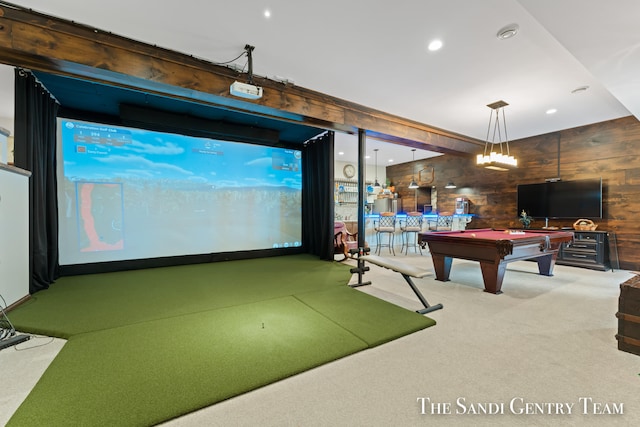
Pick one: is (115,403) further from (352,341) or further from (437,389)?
(437,389)

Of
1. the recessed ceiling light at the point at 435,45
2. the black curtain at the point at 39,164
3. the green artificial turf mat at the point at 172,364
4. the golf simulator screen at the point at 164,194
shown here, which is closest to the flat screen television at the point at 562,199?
the recessed ceiling light at the point at 435,45

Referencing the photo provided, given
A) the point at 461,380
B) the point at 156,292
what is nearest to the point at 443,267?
the point at 461,380

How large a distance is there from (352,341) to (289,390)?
0.74 m

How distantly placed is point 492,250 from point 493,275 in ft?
1.10

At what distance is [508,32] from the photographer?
2848 mm

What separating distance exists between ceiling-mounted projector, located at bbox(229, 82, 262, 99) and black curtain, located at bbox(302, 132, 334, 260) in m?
2.79

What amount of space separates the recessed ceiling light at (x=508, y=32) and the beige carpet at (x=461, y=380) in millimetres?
3005

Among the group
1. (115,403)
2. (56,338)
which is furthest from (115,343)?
(115,403)

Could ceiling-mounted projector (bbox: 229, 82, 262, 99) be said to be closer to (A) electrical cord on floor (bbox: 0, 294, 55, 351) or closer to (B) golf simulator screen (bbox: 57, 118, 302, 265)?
(B) golf simulator screen (bbox: 57, 118, 302, 265)

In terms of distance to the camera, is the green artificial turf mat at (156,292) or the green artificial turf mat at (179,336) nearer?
the green artificial turf mat at (179,336)

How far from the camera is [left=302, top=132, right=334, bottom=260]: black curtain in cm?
593

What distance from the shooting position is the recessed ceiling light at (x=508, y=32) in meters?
2.77

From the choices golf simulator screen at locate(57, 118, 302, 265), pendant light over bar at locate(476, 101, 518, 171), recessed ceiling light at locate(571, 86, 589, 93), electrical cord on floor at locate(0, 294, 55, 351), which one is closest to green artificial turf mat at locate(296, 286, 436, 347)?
electrical cord on floor at locate(0, 294, 55, 351)

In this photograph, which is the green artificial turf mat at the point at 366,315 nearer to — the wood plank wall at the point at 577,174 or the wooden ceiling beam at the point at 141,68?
the wooden ceiling beam at the point at 141,68
